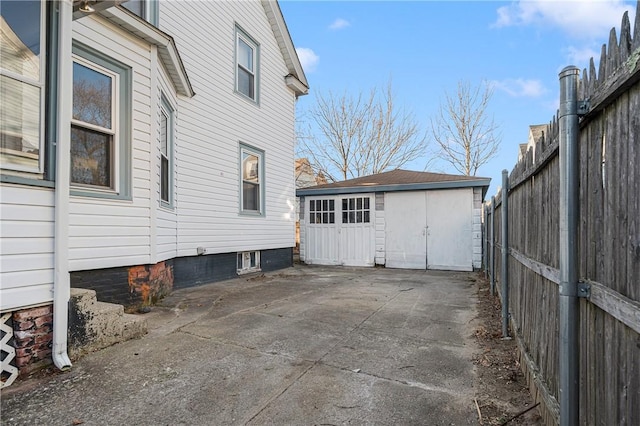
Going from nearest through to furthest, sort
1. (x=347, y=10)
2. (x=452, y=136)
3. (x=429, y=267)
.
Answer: (x=429, y=267)
(x=347, y=10)
(x=452, y=136)

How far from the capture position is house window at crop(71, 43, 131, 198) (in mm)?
4047

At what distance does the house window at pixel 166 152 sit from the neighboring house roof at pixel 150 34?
498 millimetres

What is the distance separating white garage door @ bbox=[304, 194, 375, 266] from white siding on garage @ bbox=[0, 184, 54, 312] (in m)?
8.40

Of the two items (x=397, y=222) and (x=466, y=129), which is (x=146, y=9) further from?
(x=466, y=129)

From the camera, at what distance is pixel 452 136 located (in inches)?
869

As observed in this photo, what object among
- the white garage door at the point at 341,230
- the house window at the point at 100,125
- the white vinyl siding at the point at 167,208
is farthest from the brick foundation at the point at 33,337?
the white garage door at the point at 341,230

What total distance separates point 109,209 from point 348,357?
3195mm

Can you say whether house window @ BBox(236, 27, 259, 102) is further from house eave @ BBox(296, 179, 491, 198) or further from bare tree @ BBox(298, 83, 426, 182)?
bare tree @ BBox(298, 83, 426, 182)

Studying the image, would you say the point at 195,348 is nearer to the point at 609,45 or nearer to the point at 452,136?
the point at 609,45

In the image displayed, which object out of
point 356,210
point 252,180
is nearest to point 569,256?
point 252,180

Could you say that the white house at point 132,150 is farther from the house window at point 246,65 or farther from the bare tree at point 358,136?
the bare tree at point 358,136

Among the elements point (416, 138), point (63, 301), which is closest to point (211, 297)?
point (63, 301)

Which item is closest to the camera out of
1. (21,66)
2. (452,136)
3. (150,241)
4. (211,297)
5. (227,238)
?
(21,66)

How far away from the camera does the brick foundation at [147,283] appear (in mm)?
4672
